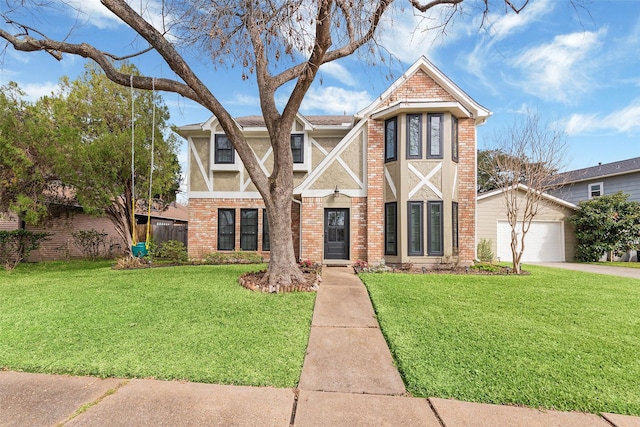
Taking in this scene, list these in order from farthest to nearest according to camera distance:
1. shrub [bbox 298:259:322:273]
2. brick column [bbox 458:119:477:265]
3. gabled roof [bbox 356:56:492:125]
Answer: gabled roof [bbox 356:56:492:125] → brick column [bbox 458:119:477:265] → shrub [bbox 298:259:322:273]

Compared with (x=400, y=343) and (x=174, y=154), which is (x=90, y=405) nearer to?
(x=400, y=343)

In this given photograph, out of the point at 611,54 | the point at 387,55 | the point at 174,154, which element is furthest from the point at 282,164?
the point at 611,54

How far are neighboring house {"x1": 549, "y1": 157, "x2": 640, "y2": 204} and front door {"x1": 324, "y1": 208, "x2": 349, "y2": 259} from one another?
12.1m

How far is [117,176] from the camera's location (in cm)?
1084

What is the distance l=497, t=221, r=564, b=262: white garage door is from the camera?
14273 mm

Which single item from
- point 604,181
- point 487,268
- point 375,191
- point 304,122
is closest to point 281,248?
point 375,191

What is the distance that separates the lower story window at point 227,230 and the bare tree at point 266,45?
5995 mm

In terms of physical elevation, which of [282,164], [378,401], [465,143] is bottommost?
[378,401]

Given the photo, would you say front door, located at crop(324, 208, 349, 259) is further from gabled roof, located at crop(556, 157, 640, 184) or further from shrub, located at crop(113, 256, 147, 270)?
gabled roof, located at crop(556, 157, 640, 184)

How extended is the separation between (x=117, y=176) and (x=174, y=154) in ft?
9.87

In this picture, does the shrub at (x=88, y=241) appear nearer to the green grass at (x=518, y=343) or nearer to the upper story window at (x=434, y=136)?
the green grass at (x=518, y=343)

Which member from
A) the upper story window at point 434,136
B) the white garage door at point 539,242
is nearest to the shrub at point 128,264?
the upper story window at point 434,136

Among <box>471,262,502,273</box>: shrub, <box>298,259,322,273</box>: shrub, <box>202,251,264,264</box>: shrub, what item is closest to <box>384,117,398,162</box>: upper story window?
<box>471,262,502,273</box>: shrub

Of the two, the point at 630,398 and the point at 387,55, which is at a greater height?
the point at 387,55
